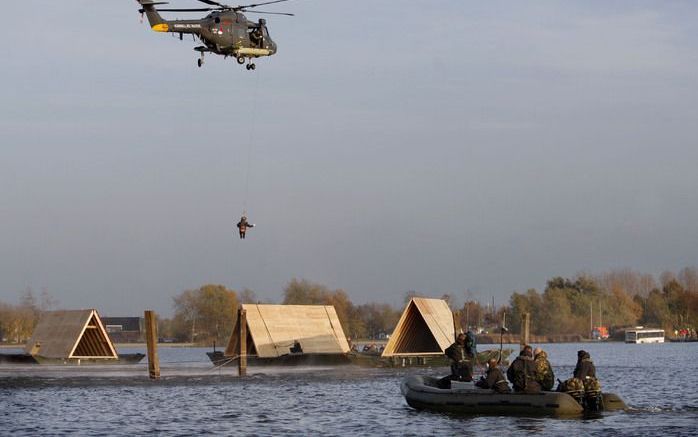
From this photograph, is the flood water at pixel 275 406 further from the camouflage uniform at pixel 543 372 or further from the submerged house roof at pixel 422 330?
the submerged house roof at pixel 422 330

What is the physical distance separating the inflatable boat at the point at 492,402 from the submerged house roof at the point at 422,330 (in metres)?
30.2

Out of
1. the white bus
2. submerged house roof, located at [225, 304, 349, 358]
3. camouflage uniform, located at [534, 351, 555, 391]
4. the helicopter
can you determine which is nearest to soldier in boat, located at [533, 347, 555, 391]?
camouflage uniform, located at [534, 351, 555, 391]

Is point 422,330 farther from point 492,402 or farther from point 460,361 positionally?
point 492,402

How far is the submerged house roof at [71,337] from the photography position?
7481cm

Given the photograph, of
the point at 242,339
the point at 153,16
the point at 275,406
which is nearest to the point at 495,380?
the point at 275,406

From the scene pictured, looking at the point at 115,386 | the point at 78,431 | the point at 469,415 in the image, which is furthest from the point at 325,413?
the point at 115,386

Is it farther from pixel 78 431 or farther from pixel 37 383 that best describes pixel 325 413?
pixel 37 383

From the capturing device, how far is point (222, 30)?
5000 centimetres

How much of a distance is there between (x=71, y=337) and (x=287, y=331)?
1371 cm

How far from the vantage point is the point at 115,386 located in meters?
59.1

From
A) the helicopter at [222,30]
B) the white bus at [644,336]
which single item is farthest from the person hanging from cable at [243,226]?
the white bus at [644,336]

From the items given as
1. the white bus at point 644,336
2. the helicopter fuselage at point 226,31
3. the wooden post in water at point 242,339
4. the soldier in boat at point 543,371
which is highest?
the helicopter fuselage at point 226,31

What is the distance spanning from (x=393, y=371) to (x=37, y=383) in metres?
21.1

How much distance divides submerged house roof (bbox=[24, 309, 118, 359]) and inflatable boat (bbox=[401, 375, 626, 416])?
37.6 m
